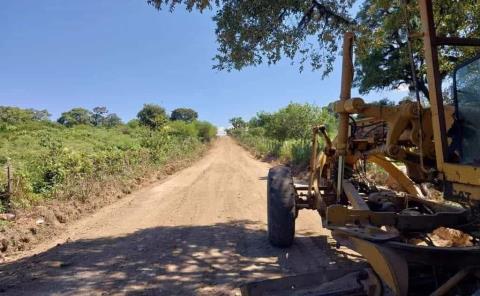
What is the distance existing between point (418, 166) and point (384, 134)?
2.40ft

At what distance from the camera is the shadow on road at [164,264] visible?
16.9ft

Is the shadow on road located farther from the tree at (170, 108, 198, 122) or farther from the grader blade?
the tree at (170, 108, 198, 122)

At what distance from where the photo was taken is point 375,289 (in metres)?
3.28

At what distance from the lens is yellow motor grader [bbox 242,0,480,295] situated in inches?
124

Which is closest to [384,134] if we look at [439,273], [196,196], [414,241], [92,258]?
[414,241]

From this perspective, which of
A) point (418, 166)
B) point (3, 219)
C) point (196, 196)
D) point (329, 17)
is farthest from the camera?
point (196, 196)

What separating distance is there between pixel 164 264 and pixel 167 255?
482 mm

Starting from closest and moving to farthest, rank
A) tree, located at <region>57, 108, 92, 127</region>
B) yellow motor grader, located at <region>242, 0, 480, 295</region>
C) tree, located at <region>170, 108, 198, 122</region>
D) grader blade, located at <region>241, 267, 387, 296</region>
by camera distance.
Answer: yellow motor grader, located at <region>242, 0, 480, 295</region> → grader blade, located at <region>241, 267, 387, 296</region> → tree, located at <region>57, 108, 92, 127</region> → tree, located at <region>170, 108, 198, 122</region>

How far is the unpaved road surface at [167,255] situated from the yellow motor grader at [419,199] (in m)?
1.33

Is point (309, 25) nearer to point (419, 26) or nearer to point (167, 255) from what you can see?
point (419, 26)

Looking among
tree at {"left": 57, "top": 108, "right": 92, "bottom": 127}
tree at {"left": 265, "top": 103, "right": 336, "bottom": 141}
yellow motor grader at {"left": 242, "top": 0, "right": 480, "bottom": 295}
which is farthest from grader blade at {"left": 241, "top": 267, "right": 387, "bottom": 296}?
tree at {"left": 57, "top": 108, "right": 92, "bottom": 127}

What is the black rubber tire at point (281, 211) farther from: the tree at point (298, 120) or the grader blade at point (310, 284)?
the tree at point (298, 120)

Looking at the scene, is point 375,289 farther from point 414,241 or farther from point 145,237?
point 145,237

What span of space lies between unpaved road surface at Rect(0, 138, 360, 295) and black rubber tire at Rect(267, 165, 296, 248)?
0.20m
